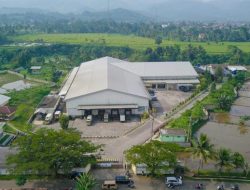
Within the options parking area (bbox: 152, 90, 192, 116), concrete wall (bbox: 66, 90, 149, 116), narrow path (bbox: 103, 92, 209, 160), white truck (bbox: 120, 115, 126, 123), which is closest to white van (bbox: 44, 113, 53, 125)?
concrete wall (bbox: 66, 90, 149, 116)

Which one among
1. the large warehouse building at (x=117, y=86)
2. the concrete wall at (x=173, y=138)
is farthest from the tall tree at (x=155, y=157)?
the large warehouse building at (x=117, y=86)

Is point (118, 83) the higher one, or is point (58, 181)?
point (118, 83)

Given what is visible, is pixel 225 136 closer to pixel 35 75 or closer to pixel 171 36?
pixel 35 75

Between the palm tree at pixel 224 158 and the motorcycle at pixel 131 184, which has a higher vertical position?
the palm tree at pixel 224 158

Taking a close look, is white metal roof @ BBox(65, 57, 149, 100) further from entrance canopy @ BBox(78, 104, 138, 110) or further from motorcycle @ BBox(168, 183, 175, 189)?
motorcycle @ BBox(168, 183, 175, 189)

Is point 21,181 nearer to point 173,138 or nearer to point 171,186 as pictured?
point 171,186

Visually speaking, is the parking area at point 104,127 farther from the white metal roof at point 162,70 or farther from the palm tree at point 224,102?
the white metal roof at point 162,70

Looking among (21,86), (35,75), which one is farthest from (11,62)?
(21,86)
